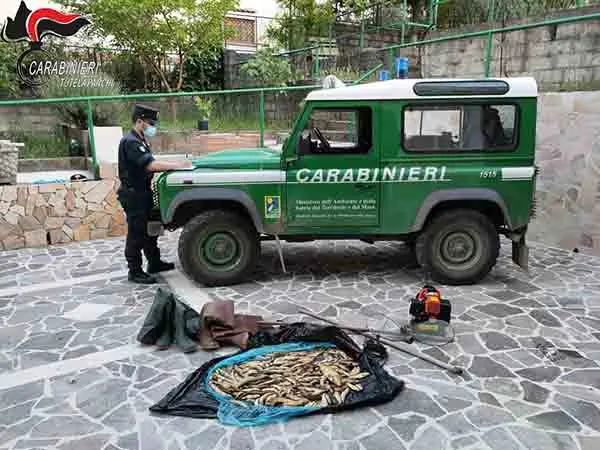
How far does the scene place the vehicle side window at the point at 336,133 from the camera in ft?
17.5

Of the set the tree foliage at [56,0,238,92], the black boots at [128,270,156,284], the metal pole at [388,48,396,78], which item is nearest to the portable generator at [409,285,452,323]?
the black boots at [128,270,156,284]

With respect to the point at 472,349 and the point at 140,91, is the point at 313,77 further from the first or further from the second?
the point at 472,349

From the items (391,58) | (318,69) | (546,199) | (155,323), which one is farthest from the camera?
(318,69)

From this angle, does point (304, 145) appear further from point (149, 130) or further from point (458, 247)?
point (458, 247)

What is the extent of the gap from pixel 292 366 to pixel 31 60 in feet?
34.8

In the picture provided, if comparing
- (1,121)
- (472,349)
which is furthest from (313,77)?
(472,349)

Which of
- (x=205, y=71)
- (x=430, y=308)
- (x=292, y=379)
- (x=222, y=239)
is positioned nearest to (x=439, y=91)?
(x=430, y=308)

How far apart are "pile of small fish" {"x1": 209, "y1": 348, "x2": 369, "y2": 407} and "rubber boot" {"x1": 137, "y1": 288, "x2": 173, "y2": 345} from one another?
82cm

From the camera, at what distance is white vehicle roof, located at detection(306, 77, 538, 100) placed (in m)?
5.23

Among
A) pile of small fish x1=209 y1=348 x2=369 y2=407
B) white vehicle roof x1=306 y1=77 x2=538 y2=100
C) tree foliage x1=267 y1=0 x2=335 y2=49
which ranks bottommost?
pile of small fish x1=209 y1=348 x2=369 y2=407

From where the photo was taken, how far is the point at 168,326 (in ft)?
14.3

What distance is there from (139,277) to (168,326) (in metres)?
1.68

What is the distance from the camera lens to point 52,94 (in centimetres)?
988

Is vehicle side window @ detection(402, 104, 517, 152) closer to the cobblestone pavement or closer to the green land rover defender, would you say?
the green land rover defender
